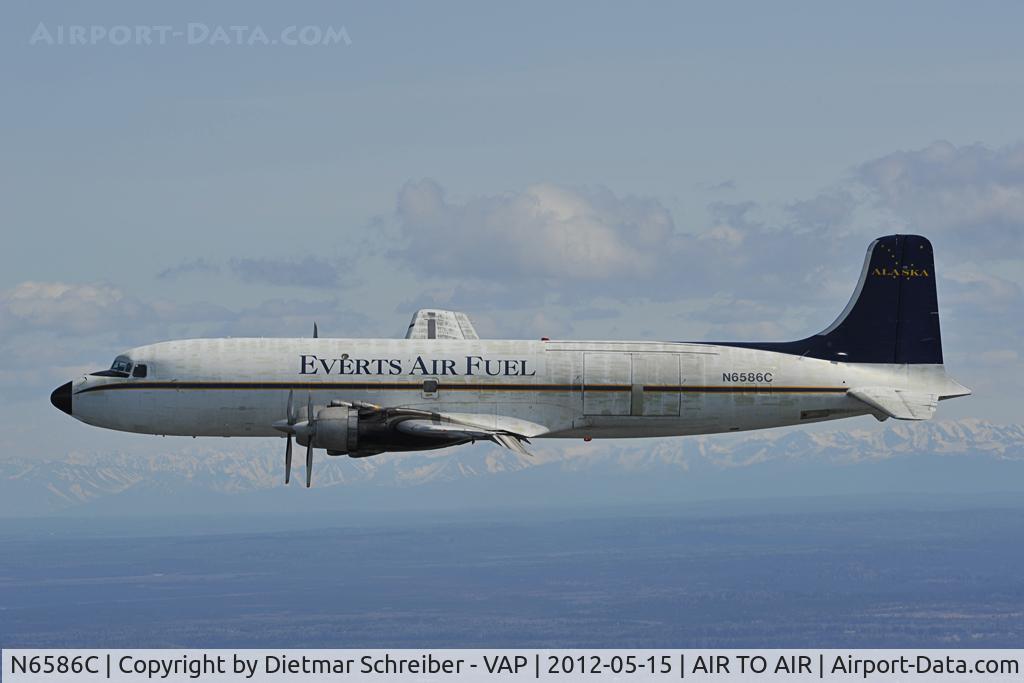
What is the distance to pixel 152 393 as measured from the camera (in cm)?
4769

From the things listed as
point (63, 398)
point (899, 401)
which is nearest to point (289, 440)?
point (63, 398)

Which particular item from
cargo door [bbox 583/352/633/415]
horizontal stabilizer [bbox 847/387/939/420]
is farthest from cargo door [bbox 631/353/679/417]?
horizontal stabilizer [bbox 847/387/939/420]

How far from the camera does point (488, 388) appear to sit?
47.8 m

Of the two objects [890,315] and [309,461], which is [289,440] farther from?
[890,315]

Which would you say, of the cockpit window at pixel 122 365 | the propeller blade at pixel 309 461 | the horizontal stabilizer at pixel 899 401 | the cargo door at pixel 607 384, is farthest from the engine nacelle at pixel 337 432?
the horizontal stabilizer at pixel 899 401

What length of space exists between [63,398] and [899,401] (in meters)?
31.8

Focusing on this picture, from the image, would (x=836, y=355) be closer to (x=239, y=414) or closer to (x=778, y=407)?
(x=778, y=407)

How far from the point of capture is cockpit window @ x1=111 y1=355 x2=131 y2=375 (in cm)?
4819

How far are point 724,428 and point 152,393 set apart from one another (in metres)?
21.5
